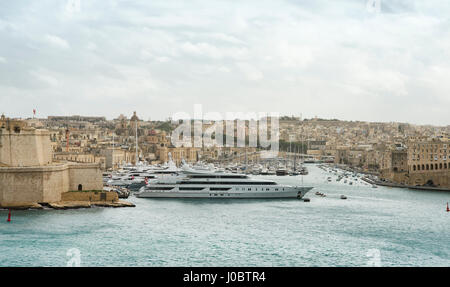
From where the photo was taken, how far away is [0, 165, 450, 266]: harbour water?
461 inches

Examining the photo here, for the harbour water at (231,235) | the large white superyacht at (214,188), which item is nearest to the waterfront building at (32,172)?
the harbour water at (231,235)

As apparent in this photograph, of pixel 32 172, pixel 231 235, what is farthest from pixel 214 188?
pixel 231 235

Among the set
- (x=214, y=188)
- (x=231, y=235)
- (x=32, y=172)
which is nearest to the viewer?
(x=231, y=235)

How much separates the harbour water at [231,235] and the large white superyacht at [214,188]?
1.38 meters

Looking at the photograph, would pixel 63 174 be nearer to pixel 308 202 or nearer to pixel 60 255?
pixel 60 255

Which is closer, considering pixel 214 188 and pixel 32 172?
pixel 32 172

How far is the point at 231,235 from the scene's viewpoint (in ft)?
47.3

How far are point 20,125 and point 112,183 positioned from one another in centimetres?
697

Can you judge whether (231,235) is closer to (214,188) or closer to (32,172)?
(32,172)

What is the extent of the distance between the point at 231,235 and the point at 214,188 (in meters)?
8.54

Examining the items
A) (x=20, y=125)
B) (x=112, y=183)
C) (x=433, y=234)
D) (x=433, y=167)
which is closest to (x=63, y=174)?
(x=20, y=125)

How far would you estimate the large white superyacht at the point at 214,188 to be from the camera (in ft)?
75.2

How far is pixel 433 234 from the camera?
1487 centimetres

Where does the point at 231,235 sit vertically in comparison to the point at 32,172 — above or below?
below
